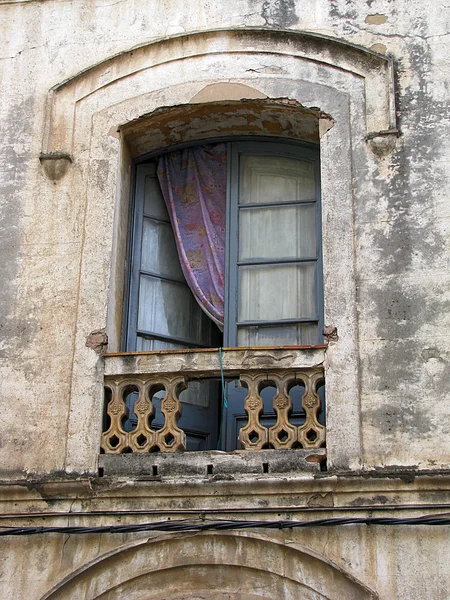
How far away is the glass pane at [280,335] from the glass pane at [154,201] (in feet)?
4.12

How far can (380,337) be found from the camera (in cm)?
757

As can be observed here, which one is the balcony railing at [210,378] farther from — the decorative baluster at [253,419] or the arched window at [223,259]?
the arched window at [223,259]

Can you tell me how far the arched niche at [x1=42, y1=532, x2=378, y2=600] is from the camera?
23.0ft

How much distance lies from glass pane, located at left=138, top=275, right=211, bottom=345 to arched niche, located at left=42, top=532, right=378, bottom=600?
6.36 ft

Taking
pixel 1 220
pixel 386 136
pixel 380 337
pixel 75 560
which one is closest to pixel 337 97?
pixel 386 136

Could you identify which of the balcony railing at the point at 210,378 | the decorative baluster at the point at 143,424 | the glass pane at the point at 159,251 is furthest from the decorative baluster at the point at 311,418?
the glass pane at the point at 159,251

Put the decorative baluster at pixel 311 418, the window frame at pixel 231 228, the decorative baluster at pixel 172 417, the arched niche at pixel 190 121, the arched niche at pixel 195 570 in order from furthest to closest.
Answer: the window frame at pixel 231 228 < the arched niche at pixel 190 121 < the decorative baluster at pixel 172 417 < the decorative baluster at pixel 311 418 < the arched niche at pixel 195 570

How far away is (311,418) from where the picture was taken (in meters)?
7.50

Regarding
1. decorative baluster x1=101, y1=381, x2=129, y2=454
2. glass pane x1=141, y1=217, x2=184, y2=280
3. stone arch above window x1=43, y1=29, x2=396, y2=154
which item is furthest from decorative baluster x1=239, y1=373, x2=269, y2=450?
stone arch above window x1=43, y1=29, x2=396, y2=154

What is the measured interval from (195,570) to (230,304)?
7.05 feet

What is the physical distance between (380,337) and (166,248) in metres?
2.13

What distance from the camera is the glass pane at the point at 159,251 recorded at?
878cm

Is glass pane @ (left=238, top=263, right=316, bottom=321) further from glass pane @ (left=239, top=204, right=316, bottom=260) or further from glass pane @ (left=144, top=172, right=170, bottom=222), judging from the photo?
glass pane @ (left=144, top=172, right=170, bottom=222)

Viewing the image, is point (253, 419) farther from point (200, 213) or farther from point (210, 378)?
point (200, 213)
